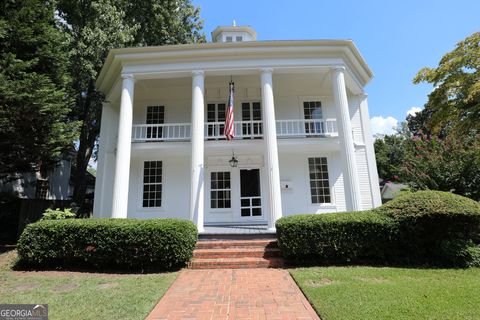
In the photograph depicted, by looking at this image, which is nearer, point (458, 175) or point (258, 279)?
point (258, 279)

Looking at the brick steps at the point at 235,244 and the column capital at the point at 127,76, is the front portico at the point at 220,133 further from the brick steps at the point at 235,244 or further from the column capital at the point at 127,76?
the brick steps at the point at 235,244

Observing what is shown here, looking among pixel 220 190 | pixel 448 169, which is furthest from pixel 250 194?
pixel 448 169

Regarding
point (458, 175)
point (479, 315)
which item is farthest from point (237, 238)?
point (458, 175)

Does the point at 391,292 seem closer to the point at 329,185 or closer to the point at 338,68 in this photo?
the point at 329,185

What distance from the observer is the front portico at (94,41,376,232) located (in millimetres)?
10422

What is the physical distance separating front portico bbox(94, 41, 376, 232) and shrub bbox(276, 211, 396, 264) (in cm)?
226

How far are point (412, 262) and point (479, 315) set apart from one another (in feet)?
10.8

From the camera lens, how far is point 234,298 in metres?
4.98

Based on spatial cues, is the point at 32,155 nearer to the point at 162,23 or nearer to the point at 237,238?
the point at 237,238

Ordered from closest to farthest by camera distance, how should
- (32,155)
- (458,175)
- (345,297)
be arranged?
(345,297)
(32,155)
(458,175)

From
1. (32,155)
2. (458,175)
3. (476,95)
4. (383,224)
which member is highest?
(476,95)

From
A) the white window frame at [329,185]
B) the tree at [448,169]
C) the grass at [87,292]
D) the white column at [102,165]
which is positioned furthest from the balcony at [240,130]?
the grass at [87,292]

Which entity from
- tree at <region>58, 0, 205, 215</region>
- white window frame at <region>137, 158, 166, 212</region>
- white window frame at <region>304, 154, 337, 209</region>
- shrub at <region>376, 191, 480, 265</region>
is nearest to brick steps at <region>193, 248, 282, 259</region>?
shrub at <region>376, 191, 480, 265</region>

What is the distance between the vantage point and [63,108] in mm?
9898
